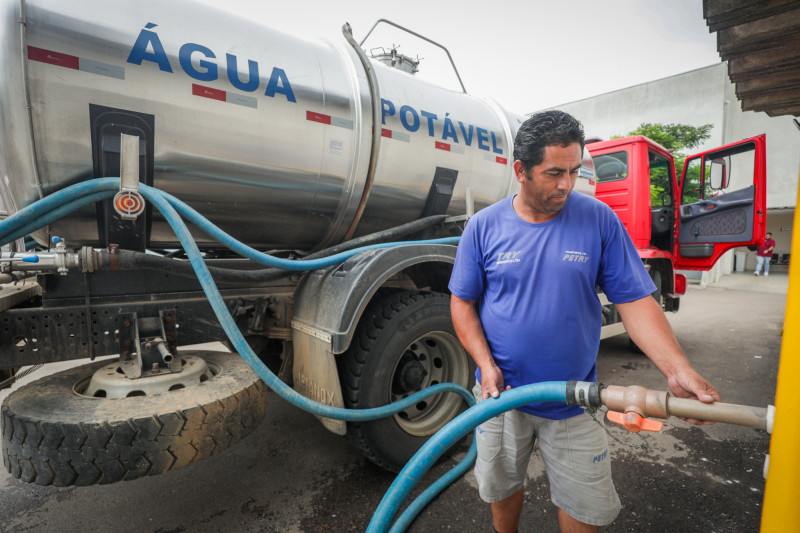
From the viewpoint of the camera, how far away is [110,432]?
1.54 m

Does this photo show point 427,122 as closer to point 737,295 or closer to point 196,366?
point 196,366

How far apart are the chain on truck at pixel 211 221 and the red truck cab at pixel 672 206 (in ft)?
8.54

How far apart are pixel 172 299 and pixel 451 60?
2705mm

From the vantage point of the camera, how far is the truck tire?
1.54 m

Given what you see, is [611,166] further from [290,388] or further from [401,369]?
[290,388]

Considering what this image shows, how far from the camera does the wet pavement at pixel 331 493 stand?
2199 millimetres

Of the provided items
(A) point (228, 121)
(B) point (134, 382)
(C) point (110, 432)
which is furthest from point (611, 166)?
(C) point (110, 432)

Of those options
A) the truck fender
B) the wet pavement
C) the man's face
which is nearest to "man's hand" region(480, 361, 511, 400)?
the man's face

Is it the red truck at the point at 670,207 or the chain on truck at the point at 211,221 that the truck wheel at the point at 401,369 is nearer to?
the chain on truck at the point at 211,221

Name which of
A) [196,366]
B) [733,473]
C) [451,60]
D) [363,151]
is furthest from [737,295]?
[196,366]

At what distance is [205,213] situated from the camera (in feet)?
7.57

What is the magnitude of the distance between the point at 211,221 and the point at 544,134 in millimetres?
1807

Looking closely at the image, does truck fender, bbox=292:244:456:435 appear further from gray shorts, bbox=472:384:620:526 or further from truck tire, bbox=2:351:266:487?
gray shorts, bbox=472:384:620:526

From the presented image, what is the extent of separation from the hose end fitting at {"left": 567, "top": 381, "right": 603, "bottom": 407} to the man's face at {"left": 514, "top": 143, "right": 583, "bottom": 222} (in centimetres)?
68
